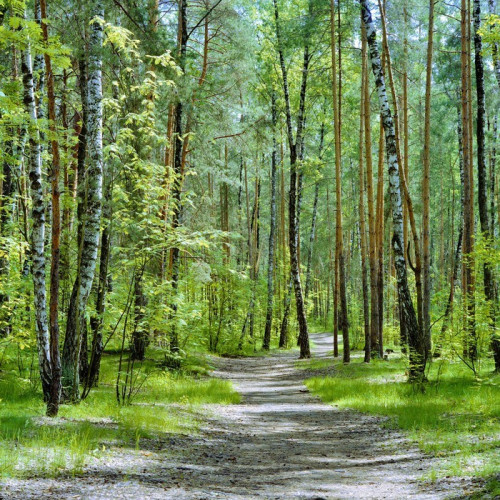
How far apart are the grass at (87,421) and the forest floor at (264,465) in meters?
0.18

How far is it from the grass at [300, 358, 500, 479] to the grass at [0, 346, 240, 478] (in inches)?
108

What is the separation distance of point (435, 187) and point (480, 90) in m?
25.3

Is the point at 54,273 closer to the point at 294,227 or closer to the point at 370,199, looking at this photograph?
the point at 370,199

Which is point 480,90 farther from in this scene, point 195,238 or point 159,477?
point 159,477

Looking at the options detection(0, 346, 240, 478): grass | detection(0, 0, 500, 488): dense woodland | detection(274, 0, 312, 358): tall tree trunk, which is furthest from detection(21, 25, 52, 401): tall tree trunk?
detection(274, 0, 312, 358): tall tree trunk

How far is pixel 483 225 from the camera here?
1169 centimetres

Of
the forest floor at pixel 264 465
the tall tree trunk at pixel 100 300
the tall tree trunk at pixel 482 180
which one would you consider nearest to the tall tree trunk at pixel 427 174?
the tall tree trunk at pixel 482 180

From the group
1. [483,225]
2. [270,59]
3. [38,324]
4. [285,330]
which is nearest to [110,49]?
[38,324]

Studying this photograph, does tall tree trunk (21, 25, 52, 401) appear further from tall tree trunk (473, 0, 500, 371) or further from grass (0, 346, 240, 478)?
tall tree trunk (473, 0, 500, 371)

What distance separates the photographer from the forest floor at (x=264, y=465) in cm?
435

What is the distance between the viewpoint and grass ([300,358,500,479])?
5.46m

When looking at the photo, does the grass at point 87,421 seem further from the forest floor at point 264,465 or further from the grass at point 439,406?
the grass at point 439,406

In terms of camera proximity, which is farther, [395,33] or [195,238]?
[395,33]

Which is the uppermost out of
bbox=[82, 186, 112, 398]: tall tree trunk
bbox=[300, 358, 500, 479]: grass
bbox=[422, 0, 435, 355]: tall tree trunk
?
bbox=[422, 0, 435, 355]: tall tree trunk
